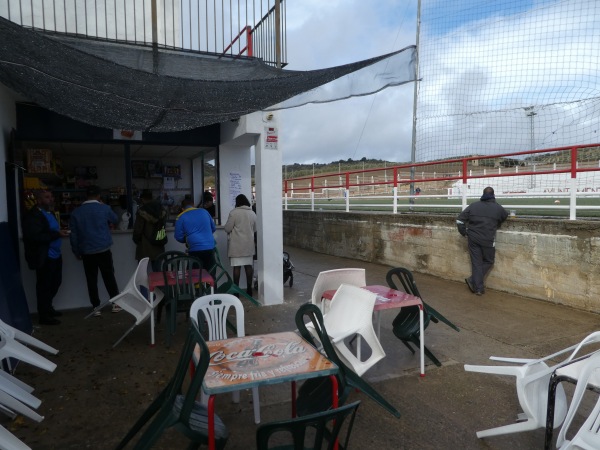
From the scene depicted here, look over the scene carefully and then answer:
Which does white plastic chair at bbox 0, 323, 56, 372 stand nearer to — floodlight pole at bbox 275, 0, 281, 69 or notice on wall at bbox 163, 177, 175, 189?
floodlight pole at bbox 275, 0, 281, 69

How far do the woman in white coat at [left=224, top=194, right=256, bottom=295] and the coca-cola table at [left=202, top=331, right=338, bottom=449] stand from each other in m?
3.76

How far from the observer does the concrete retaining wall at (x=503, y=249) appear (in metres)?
5.86

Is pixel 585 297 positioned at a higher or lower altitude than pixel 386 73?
lower

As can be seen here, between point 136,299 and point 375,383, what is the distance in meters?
2.88

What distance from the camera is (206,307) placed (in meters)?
3.46

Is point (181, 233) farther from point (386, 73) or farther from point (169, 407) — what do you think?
point (169, 407)

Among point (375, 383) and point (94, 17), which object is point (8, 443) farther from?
point (94, 17)

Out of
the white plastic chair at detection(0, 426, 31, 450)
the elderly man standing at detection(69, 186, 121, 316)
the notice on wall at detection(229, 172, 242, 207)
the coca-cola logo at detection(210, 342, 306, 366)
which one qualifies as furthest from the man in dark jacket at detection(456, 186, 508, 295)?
the white plastic chair at detection(0, 426, 31, 450)

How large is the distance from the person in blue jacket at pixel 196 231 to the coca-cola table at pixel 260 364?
10.7ft

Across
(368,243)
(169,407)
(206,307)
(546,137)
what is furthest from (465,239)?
(169,407)

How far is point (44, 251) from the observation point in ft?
17.6

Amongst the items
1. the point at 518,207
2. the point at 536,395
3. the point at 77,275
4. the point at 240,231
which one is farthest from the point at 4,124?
the point at 518,207

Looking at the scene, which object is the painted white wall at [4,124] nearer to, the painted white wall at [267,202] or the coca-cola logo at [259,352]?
the painted white wall at [267,202]

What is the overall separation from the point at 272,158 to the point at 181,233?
161 cm
